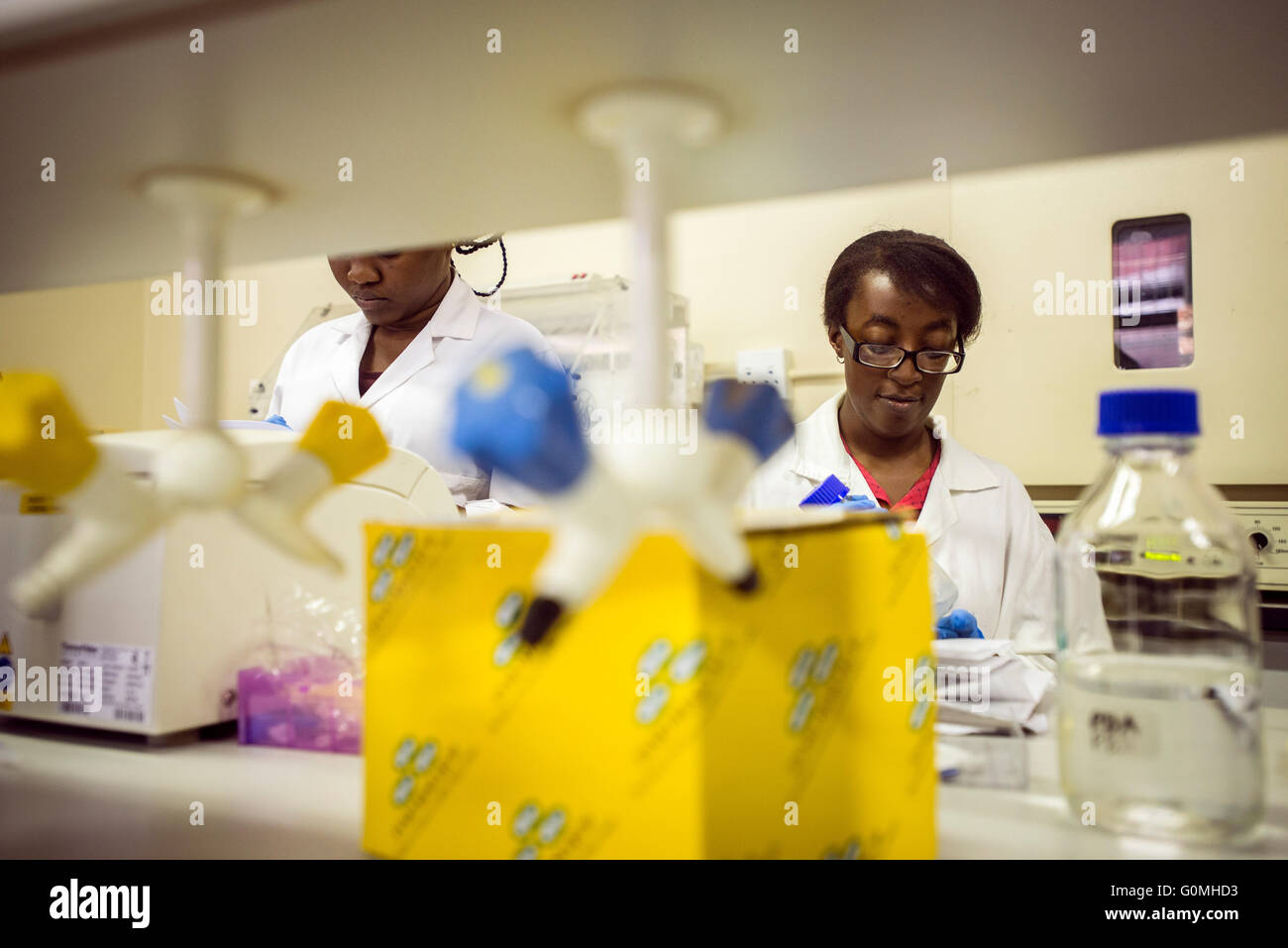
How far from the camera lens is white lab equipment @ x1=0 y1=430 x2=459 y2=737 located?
0.70m

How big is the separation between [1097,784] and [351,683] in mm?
523

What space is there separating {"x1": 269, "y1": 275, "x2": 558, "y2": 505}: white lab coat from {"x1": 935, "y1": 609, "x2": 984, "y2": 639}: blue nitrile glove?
88 centimetres

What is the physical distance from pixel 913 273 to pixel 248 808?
A: 1.54 metres

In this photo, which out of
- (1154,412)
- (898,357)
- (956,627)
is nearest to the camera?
(1154,412)

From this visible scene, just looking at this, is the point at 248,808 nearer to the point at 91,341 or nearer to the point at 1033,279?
the point at 1033,279

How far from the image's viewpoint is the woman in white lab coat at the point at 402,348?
1747 mm

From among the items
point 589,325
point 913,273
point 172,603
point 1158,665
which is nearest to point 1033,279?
point 913,273

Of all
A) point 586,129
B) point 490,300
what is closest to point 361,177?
point 586,129

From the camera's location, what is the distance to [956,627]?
1039 mm
